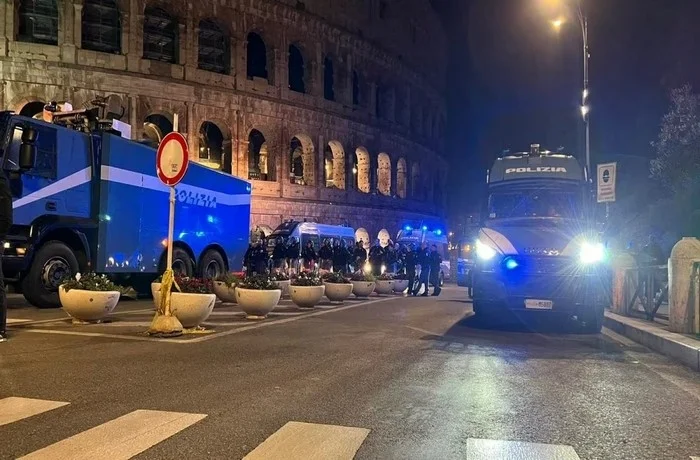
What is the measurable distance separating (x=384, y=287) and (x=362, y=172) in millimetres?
25552

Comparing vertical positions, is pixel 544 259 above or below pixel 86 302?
above

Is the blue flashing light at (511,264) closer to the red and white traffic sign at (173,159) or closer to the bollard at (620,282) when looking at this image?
the bollard at (620,282)

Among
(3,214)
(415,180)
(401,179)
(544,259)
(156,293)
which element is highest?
(415,180)

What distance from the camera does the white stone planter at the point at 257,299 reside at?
11734mm

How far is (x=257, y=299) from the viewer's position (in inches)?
463

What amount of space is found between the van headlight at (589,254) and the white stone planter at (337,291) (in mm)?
7689

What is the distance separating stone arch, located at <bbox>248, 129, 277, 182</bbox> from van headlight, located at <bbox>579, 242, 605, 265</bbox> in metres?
29.2

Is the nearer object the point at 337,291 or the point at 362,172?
the point at 337,291

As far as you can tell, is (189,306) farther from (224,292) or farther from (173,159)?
(224,292)

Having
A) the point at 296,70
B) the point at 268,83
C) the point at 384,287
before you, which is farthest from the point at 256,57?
the point at 384,287

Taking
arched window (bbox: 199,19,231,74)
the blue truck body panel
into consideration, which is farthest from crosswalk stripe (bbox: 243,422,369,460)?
arched window (bbox: 199,19,231,74)

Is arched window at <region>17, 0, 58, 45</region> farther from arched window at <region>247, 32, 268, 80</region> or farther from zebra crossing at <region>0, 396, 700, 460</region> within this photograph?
zebra crossing at <region>0, 396, 700, 460</region>

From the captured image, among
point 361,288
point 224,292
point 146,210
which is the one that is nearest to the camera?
point 224,292

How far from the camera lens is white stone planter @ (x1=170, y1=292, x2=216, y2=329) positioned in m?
9.46
